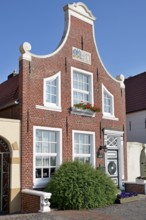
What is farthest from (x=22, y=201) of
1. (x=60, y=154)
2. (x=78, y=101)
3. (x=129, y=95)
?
(x=129, y=95)

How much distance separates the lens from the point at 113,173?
16500 mm

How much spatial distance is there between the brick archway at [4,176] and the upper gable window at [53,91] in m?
2.69

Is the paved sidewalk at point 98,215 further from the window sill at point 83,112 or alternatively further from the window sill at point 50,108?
the window sill at point 83,112

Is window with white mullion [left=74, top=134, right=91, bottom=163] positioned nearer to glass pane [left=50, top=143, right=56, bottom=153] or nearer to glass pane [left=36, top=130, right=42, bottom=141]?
glass pane [left=50, top=143, right=56, bottom=153]

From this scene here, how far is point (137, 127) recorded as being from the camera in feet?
77.8

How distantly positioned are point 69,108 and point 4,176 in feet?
14.1

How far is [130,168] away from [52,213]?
821 centimetres

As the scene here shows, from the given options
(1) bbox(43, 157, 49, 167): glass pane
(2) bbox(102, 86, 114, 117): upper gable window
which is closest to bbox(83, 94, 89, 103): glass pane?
(2) bbox(102, 86, 114, 117): upper gable window

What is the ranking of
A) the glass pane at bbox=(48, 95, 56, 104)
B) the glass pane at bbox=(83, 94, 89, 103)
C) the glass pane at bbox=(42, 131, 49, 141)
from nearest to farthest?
1. the glass pane at bbox=(42, 131, 49, 141)
2. the glass pane at bbox=(48, 95, 56, 104)
3. the glass pane at bbox=(83, 94, 89, 103)

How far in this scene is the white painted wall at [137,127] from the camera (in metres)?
23.3

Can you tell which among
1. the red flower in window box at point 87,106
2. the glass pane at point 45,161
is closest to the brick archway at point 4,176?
the glass pane at point 45,161

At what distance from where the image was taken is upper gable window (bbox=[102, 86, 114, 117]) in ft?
54.6

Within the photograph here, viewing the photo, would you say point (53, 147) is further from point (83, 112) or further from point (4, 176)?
point (4, 176)

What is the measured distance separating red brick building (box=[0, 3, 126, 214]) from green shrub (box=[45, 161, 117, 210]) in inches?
42.4
